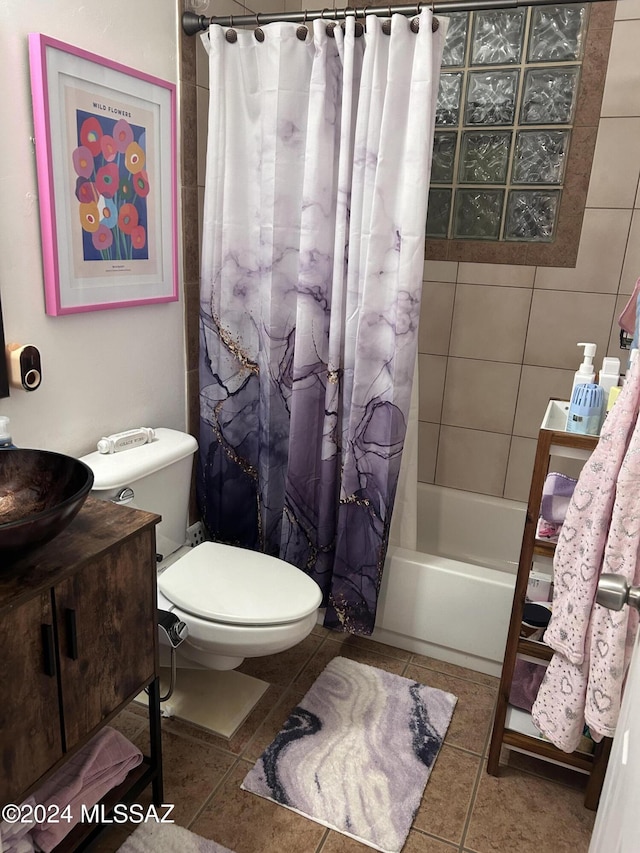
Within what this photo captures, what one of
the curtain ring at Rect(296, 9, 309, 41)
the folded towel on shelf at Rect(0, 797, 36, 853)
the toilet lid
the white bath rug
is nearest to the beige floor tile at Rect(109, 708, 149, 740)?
the white bath rug

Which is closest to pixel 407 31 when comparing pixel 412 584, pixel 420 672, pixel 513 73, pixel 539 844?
pixel 513 73

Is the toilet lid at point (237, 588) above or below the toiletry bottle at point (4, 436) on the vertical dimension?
below

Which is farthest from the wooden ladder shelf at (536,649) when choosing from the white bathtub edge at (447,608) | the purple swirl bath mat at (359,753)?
the white bathtub edge at (447,608)

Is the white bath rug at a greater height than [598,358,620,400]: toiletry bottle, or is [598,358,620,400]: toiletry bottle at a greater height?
[598,358,620,400]: toiletry bottle

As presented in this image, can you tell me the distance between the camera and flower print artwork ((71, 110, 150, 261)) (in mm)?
1606

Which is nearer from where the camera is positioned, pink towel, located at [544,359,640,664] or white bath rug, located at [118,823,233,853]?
pink towel, located at [544,359,640,664]

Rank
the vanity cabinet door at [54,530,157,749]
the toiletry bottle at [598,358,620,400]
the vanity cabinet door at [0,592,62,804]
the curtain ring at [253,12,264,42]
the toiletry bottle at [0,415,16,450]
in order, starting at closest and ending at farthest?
the vanity cabinet door at [0,592,62,804] → the vanity cabinet door at [54,530,157,749] → the toiletry bottle at [0,415,16,450] → the toiletry bottle at [598,358,620,400] → the curtain ring at [253,12,264,42]

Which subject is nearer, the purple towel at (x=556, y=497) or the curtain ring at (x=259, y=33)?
the purple towel at (x=556, y=497)

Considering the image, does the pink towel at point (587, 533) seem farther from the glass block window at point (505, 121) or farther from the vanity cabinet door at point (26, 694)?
the glass block window at point (505, 121)

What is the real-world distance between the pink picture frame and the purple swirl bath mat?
1.32 meters

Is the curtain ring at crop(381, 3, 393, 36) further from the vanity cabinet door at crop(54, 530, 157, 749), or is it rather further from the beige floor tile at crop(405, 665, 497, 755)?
the beige floor tile at crop(405, 665, 497, 755)

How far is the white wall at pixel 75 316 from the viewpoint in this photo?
1.43 meters

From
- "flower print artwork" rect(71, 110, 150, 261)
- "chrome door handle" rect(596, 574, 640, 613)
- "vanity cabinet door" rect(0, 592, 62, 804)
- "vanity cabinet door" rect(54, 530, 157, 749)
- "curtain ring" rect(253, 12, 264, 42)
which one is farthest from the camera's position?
"curtain ring" rect(253, 12, 264, 42)

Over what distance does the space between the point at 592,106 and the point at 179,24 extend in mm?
1425
